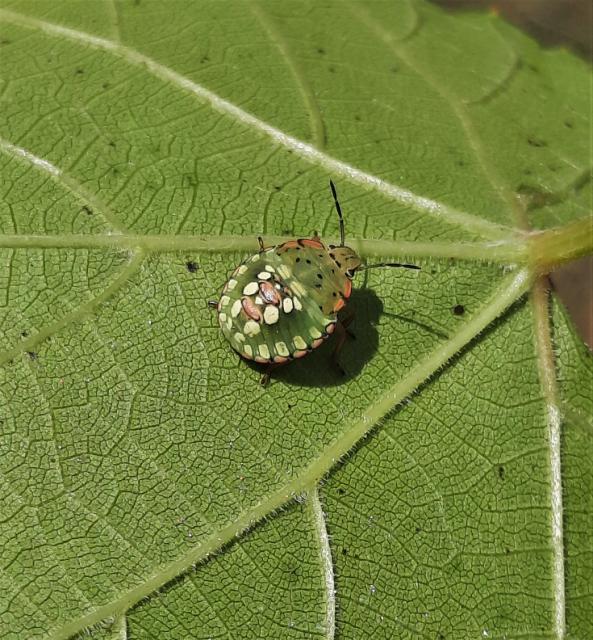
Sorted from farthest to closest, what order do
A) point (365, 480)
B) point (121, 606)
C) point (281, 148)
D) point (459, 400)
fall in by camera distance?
point (281, 148) < point (459, 400) < point (365, 480) < point (121, 606)

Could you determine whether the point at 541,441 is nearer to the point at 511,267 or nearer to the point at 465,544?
Answer: the point at 465,544

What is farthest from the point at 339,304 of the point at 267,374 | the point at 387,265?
the point at 267,374

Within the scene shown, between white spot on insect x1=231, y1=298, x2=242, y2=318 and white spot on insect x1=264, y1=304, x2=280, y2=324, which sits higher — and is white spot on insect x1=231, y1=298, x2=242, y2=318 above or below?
above

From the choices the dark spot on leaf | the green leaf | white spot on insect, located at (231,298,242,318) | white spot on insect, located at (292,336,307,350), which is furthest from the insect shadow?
the dark spot on leaf

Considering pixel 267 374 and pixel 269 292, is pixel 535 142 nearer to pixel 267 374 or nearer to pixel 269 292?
pixel 269 292

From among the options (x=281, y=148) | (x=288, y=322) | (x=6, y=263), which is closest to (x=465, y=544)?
(x=288, y=322)

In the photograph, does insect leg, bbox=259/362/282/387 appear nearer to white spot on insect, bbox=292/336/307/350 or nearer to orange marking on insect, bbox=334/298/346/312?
white spot on insect, bbox=292/336/307/350
